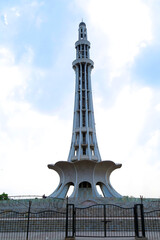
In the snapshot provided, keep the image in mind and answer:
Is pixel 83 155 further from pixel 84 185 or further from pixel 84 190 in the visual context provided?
pixel 84 185

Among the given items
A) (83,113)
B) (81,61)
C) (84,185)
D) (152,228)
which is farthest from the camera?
(81,61)

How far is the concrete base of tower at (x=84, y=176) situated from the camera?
32469mm

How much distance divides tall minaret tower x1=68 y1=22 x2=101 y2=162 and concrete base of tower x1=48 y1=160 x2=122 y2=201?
1.72m

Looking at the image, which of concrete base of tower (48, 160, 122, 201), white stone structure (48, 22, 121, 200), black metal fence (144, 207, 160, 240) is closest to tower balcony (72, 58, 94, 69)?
white stone structure (48, 22, 121, 200)

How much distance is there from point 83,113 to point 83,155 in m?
8.48

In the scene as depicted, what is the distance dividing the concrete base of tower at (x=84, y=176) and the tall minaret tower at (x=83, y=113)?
1723 mm

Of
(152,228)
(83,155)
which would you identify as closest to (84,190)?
(83,155)

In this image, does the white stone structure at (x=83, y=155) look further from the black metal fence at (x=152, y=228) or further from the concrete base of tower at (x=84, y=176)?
the black metal fence at (x=152, y=228)

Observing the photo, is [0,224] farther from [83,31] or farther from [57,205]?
[83,31]

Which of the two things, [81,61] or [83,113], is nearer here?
[83,113]

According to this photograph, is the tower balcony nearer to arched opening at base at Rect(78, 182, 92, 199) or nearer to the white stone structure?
the white stone structure

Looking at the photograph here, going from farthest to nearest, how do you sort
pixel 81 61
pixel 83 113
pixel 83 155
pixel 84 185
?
pixel 81 61 → pixel 83 113 → pixel 84 185 → pixel 83 155

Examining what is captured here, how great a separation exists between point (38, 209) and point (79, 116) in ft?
70.2

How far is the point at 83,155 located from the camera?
113 ft
